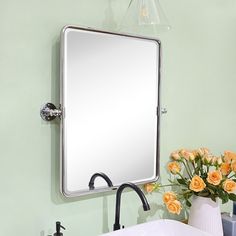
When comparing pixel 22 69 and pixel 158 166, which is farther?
pixel 158 166

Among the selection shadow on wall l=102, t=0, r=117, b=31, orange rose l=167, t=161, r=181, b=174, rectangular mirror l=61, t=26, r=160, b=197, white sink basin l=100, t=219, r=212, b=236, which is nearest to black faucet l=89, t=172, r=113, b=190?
rectangular mirror l=61, t=26, r=160, b=197

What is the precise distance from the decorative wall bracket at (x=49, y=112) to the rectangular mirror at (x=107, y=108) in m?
0.03

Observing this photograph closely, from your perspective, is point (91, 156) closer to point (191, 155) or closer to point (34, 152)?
point (34, 152)

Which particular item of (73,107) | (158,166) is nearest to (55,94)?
(73,107)

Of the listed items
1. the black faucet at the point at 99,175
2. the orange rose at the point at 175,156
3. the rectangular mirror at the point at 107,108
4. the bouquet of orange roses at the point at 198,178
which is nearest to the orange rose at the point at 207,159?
the bouquet of orange roses at the point at 198,178

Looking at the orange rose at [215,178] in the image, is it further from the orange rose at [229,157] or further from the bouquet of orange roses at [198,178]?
the orange rose at [229,157]

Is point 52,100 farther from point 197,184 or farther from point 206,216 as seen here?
point 206,216

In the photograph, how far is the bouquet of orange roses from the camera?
4.74 feet

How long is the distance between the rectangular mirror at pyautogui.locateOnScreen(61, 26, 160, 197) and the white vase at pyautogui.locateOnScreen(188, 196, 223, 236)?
22cm

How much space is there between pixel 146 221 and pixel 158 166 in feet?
0.82

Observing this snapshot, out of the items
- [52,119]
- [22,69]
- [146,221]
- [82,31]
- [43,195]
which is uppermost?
[82,31]

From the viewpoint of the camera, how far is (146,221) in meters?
1.55

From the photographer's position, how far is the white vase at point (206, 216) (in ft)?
4.87

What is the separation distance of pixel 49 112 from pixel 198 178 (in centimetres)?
67
